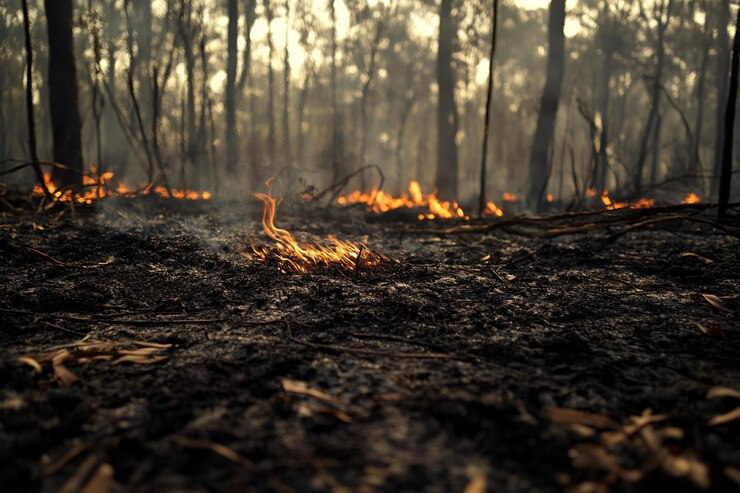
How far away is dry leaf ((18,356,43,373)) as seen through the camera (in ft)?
5.76

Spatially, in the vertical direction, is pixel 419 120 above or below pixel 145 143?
above

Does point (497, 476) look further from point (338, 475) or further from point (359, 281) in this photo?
point (359, 281)

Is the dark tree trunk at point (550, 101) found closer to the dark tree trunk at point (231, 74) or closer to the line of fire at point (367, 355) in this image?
the line of fire at point (367, 355)

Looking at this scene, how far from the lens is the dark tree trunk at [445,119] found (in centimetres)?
1371

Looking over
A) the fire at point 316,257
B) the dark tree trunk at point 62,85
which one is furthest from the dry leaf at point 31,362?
the dark tree trunk at point 62,85

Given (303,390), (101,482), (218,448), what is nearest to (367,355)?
(303,390)

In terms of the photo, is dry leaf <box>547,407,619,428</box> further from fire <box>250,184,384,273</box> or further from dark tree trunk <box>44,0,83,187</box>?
dark tree trunk <box>44,0,83,187</box>

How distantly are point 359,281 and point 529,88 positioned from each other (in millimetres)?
34938

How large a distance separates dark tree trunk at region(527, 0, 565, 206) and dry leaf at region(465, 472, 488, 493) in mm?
11719

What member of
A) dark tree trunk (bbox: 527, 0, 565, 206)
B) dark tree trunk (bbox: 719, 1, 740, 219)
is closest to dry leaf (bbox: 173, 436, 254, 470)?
dark tree trunk (bbox: 719, 1, 740, 219)

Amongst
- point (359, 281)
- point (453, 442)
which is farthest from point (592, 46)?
point (453, 442)

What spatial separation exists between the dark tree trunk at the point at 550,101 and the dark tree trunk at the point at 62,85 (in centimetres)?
999

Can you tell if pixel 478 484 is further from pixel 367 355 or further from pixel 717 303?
pixel 717 303

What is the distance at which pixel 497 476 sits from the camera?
1177mm
